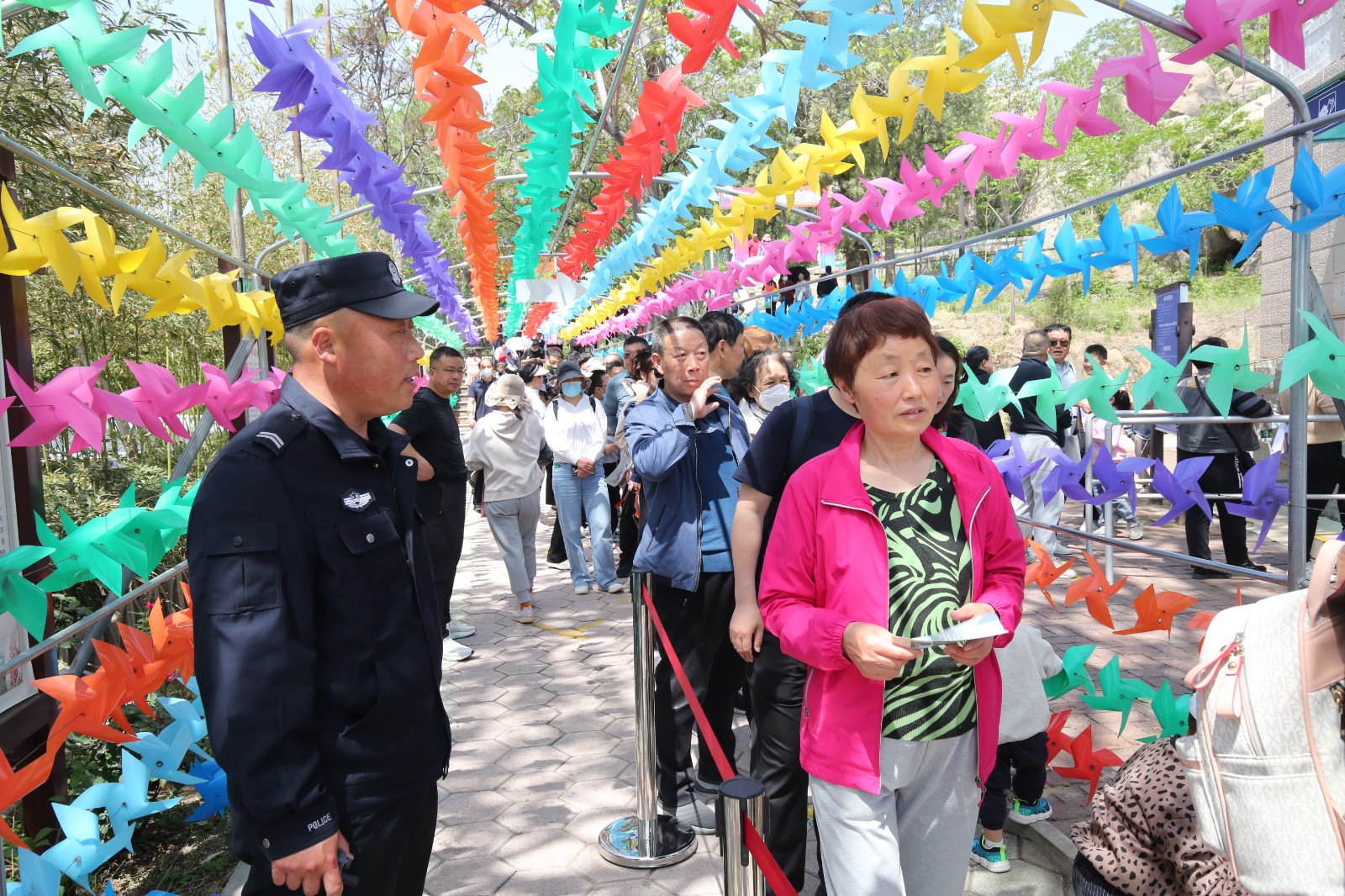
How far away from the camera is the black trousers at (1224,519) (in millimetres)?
6965

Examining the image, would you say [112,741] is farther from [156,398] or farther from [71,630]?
[156,398]

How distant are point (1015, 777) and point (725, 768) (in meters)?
1.56

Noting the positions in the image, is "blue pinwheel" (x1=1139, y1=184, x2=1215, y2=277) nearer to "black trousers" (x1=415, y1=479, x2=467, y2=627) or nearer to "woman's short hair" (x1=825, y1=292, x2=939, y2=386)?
"woman's short hair" (x1=825, y1=292, x2=939, y2=386)

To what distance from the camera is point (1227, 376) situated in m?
2.78

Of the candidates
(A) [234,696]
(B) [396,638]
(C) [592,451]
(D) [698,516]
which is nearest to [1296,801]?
(B) [396,638]

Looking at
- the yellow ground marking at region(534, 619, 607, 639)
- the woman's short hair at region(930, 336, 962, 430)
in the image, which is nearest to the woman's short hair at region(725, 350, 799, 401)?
the woman's short hair at region(930, 336, 962, 430)

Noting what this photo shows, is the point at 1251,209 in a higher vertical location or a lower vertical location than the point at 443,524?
higher

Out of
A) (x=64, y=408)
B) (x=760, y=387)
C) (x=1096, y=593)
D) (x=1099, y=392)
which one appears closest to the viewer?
(x=64, y=408)

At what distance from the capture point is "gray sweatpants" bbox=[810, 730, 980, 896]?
2.04m

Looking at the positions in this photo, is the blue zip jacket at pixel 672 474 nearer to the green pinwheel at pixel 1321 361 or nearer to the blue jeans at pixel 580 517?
the green pinwheel at pixel 1321 361

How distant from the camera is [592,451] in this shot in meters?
7.56

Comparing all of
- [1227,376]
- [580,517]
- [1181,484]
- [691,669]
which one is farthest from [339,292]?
[580,517]

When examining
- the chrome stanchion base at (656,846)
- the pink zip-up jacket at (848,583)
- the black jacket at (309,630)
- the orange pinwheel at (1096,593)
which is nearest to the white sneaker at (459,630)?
the chrome stanchion base at (656,846)

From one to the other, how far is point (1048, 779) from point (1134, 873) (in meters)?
1.58
